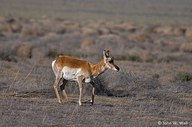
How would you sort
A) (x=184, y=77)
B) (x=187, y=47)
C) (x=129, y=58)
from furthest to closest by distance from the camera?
(x=187, y=47)
(x=129, y=58)
(x=184, y=77)

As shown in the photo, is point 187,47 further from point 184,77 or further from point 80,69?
point 80,69

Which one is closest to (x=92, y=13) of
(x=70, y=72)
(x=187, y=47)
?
(x=187, y=47)

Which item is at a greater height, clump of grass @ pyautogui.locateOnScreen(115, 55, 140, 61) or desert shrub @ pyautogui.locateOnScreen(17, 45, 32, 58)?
desert shrub @ pyautogui.locateOnScreen(17, 45, 32, 58)

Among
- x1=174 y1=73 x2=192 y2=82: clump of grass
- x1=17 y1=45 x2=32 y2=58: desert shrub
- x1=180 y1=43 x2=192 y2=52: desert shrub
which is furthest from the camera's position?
x1=180 y1=43 x2=192 y2=52: desert shrub

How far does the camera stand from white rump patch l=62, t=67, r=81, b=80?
8758 millimetres

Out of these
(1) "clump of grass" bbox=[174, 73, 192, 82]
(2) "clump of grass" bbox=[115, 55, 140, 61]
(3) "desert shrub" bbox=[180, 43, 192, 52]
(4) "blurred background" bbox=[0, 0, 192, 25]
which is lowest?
(2) "clump of grass" bbox=[115, 55, 140, 61]

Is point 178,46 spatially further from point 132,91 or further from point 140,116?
point 140,116

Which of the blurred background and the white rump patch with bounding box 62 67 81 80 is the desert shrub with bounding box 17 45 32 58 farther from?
the blurred background

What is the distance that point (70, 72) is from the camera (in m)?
8.78

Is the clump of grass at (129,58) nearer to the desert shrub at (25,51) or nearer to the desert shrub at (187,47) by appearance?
the desert shrub at (25,51)

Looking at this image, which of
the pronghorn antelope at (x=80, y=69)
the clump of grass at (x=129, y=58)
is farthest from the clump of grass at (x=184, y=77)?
the clump of grass at (x=129, y=58)

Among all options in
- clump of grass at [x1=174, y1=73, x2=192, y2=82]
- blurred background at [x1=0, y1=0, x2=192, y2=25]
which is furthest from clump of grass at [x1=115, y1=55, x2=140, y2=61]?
blurred background at [x1=0, y1=0, x2=192, y2=25]

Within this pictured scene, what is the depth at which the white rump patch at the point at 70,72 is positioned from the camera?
28.7 feet

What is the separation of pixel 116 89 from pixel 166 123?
4.13 m
